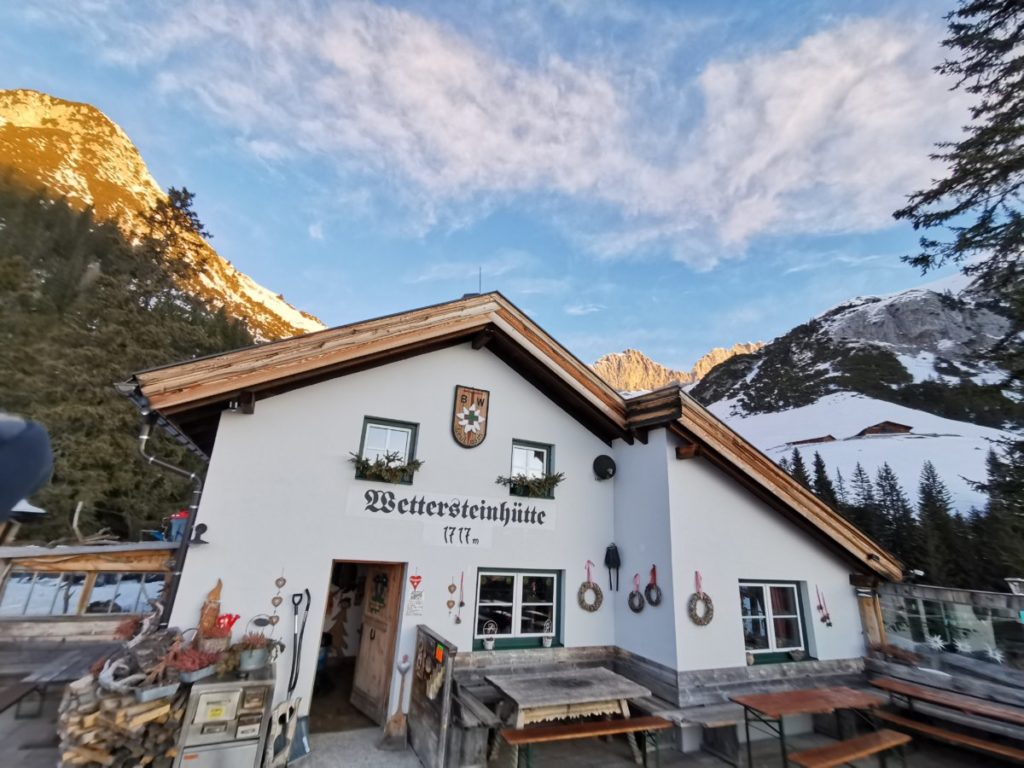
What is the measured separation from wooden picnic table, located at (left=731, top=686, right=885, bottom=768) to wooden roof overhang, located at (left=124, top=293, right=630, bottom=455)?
4252 millimetres

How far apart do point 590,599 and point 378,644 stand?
3.56 m

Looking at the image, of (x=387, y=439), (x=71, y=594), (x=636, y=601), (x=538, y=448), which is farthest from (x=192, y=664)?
(x=636, y=601)

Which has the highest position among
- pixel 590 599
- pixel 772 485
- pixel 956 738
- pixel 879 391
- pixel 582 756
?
pixel 879 391

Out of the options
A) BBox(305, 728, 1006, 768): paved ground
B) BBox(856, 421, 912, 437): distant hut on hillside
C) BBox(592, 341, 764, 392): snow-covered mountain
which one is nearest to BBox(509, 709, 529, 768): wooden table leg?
BBox(305, 728, 1006, 768): paved ground

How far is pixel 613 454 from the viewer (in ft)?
29.1

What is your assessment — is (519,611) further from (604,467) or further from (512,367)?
(512,367)

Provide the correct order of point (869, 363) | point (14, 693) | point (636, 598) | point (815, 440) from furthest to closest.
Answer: point (869, 363)
point (815, 440)
point (636, 598)
point (14, 693)

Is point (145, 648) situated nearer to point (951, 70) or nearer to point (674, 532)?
point (674, 532)

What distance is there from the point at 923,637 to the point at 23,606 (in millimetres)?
14210

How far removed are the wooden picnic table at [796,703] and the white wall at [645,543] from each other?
3.74ft

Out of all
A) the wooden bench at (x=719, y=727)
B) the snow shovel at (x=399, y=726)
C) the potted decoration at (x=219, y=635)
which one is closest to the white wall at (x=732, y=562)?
the wooden bench at (x=719, y=727)

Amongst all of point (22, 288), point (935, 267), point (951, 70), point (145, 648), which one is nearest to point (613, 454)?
point (145, 648)

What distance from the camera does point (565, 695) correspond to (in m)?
5.70

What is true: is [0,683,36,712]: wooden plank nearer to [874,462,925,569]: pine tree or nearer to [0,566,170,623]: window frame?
[0,566,170,623]: window frame
